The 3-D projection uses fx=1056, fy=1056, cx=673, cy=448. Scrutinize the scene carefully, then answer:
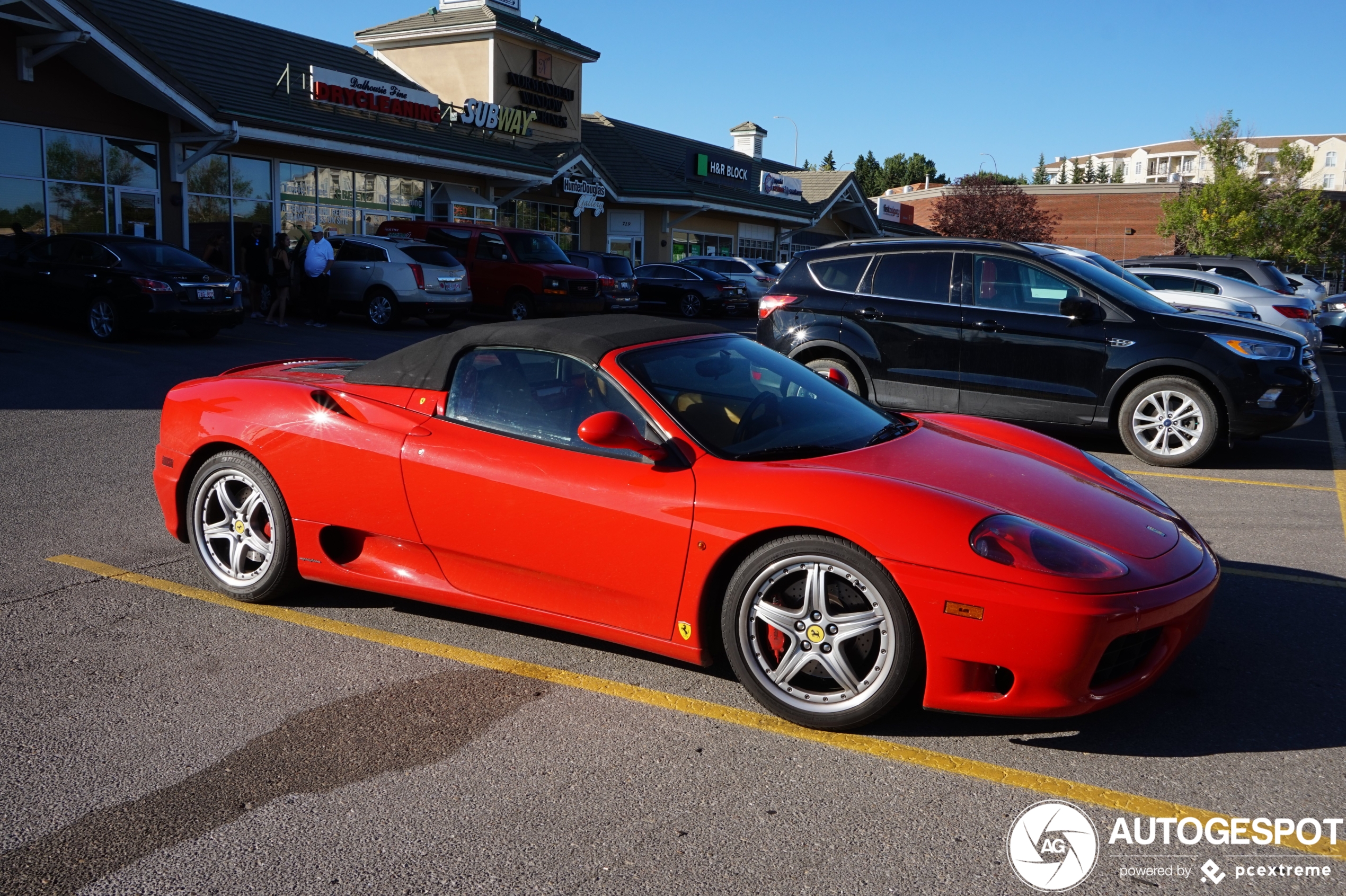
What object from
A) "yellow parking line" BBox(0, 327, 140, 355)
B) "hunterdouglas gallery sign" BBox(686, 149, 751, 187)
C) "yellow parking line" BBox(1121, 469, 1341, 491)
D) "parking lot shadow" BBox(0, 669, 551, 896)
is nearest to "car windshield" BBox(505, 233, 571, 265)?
"yellow parking line" BBox(0, 327, 140, 355)

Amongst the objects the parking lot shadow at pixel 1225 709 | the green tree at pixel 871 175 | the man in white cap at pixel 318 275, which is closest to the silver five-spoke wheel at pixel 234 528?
the parking lot shadow at pixel 1225 709

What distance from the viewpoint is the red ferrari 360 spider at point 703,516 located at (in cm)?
338

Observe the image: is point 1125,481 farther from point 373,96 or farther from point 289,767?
point 373,96

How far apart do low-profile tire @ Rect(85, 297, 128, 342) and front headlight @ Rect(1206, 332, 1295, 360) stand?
→ 44.1 ft

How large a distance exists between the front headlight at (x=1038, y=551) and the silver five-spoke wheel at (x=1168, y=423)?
570 cm

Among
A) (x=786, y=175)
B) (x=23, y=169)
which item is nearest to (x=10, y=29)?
(x=23, y=169)

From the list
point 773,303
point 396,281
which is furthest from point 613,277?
point 773,303

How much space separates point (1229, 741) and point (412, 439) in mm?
3210

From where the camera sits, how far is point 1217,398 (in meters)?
8.55

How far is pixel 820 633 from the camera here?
355 cm

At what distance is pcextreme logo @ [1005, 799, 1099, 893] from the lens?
280 cm

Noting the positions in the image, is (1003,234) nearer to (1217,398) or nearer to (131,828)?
(1217,398)

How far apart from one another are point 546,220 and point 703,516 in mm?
30614

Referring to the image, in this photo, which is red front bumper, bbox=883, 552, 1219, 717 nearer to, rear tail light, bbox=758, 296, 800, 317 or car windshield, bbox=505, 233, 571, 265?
rear tail light, bbox=758, 296, 800, 317
